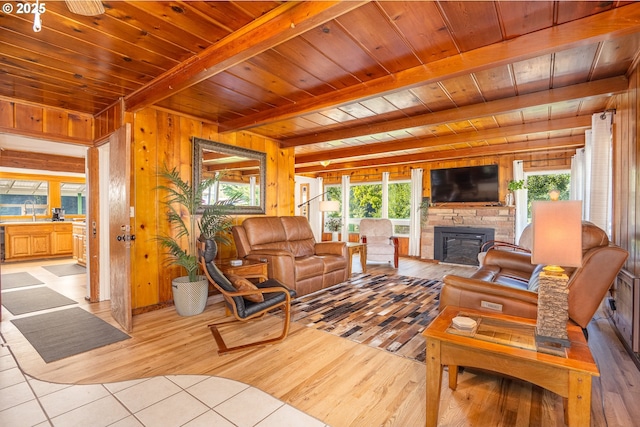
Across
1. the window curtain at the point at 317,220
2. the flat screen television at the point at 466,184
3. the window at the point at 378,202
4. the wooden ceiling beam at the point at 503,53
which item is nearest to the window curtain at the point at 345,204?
the window at the point at 378,202

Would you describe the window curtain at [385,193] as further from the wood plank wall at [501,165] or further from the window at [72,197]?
the window at [72,197]

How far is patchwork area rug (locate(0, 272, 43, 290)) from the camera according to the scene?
4.44 metres

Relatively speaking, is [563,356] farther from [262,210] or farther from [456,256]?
[456,256]

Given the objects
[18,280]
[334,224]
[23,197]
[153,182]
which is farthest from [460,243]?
[23,197]

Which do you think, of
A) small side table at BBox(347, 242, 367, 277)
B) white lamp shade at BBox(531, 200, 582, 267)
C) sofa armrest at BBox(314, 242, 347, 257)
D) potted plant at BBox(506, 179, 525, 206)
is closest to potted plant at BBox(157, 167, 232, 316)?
sofa armrest at BBox(314, 242, 347, 257)

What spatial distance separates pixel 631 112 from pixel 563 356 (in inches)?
102

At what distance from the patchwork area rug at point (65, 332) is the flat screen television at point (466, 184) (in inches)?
252

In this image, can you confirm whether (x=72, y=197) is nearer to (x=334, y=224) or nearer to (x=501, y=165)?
(x=334, y=224)

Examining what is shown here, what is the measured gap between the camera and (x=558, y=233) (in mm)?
1442

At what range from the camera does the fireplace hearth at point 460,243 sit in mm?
6254

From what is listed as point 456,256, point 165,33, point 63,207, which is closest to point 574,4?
point 165,33

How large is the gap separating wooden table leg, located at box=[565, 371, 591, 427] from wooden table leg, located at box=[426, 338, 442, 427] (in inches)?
20.4

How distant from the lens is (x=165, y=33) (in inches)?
78.9

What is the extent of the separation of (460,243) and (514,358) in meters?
5.64
